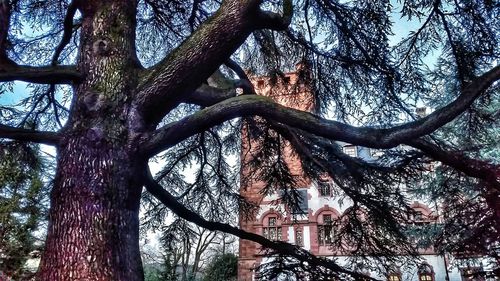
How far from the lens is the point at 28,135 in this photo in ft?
8.94

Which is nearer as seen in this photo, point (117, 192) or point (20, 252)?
point (117, 192)

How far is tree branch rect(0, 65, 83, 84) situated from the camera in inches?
100

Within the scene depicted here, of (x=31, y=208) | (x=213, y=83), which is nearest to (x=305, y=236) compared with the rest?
(x=31, y=208)

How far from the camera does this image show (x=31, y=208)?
23.3 feet

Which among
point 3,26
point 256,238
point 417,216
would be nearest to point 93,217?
point 3,26

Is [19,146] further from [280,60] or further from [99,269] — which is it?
[280,60]

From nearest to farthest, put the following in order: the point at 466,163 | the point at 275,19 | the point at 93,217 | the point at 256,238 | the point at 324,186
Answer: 1. the point at 93,217
2. the point at 275,19
3. the point at 466,163
4. the point at 256,238
5. the point at 324,186

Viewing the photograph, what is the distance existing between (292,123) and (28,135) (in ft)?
6.22

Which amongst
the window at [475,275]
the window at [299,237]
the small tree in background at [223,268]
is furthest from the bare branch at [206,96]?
the window at [299,237]

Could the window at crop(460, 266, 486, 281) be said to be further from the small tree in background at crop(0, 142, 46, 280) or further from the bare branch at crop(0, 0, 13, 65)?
the small tree in background at crop(0, 142, 46, 280)

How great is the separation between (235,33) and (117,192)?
1.37m

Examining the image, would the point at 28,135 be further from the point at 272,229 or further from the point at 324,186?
the point at 272,229

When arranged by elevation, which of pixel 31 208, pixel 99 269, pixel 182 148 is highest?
pixel 182 148

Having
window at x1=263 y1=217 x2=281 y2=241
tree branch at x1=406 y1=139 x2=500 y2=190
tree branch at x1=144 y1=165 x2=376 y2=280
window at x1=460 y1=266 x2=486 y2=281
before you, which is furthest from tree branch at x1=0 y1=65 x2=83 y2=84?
window at x1=263 y1=217 x2=281 y2=241
